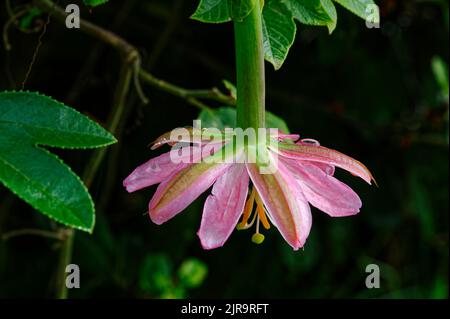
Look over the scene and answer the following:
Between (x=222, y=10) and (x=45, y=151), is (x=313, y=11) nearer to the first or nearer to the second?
(x=222, y=10)

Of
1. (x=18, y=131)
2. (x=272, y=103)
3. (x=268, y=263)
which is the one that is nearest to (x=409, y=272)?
(x=268, y=263)

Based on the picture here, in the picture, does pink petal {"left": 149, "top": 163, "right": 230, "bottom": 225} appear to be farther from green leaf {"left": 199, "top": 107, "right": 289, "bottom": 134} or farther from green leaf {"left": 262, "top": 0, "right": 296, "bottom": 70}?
green leaf {"left": 199, "top": 107, "right": 289, "bottom": 134}

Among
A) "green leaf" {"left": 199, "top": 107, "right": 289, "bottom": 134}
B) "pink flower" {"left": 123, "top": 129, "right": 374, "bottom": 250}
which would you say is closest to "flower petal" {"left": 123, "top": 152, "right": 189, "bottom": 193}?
"pink flower" {"left": 123, "top": 129, "right": 374, "bottom": 250}

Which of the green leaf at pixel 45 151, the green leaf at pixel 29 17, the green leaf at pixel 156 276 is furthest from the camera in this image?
the green leaf at pixel 156 276

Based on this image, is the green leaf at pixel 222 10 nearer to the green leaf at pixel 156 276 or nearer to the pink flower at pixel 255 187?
the pink flower at pixel 255 187

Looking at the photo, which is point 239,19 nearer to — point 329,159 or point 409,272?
point 329,159

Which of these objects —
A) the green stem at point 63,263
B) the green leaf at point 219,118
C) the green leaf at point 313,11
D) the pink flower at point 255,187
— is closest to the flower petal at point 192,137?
the pink flower at point 255,187
